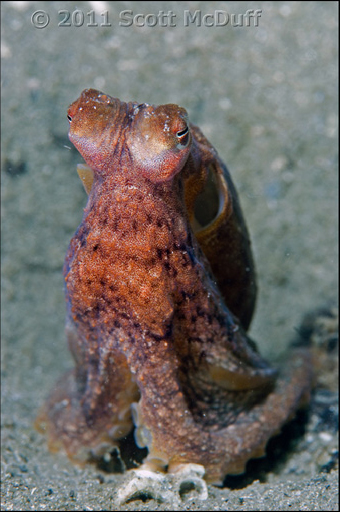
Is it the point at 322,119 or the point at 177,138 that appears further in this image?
the point at 322,119

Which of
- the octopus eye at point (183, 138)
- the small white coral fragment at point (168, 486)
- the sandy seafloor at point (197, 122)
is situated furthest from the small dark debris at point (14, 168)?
the small white coral fragment at point (168, 486)

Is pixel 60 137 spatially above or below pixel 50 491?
above

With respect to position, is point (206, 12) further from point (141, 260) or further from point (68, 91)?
point (141, 260)

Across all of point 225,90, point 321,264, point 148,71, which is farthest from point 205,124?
A: point 321,264

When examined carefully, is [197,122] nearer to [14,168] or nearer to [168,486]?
[14,168]

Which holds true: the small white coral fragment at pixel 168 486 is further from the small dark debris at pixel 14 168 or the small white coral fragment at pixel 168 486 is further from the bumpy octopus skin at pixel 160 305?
the small dark debris at pixel 14 168

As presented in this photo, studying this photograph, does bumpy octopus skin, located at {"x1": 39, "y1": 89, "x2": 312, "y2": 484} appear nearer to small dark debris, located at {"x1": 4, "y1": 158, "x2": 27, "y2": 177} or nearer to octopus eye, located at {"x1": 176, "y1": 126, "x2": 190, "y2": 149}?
octopus eye, located at {"x1": 176, "y1": 126, "x2": 190, "y2": 149}

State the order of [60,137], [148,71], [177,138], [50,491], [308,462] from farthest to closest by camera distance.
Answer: [148,71]
[60,137]
[308,462]
[50,491]
[177,138]
